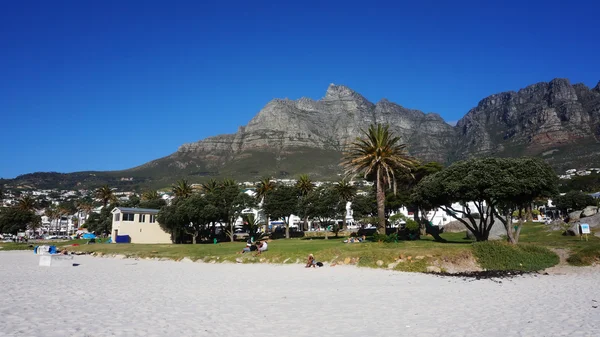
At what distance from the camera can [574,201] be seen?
263ft

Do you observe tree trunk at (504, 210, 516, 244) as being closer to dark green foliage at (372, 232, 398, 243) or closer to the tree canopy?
the tree canopy

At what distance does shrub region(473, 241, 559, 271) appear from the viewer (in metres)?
22.6

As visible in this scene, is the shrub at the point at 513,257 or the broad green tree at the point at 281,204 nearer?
the shrub at the point at 513,257

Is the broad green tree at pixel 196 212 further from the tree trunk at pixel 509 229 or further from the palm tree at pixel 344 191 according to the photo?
the tree trunk at pixel 509 229

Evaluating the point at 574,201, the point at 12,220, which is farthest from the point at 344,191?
the point at 12,220

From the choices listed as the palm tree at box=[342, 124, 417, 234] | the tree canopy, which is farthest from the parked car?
the tree canopy

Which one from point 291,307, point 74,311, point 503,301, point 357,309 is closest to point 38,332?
point 74,311

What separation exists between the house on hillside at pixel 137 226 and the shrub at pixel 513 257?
56204 millimetres

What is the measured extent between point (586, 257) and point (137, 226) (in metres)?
61.9

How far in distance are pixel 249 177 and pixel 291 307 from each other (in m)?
178

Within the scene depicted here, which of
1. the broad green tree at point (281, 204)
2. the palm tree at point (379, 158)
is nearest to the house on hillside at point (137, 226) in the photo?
the broad green tree at point (281, 204)

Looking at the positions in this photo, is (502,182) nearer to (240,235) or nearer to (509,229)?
(509,229)

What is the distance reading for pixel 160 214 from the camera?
66562 mm

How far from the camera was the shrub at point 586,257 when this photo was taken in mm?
22078
